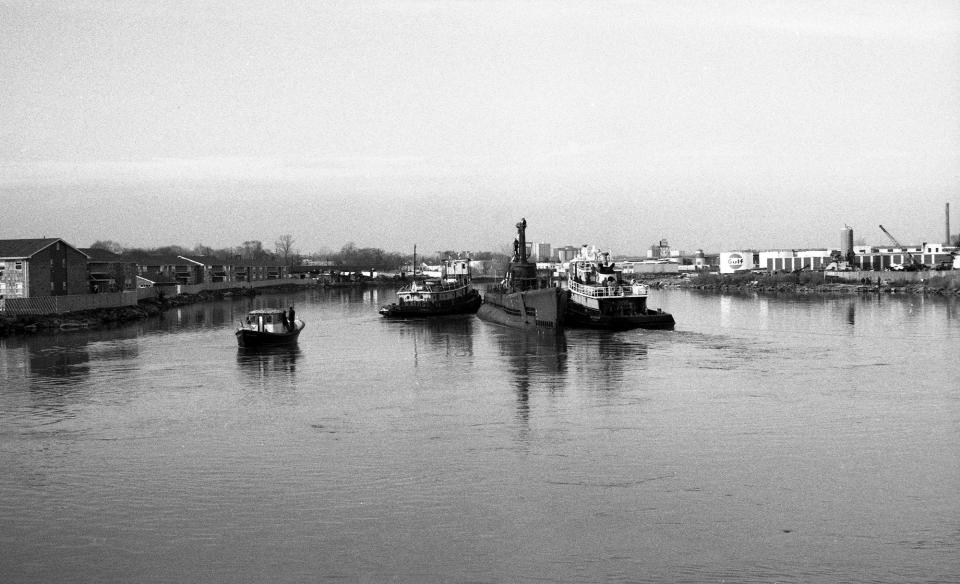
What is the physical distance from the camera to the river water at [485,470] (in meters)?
9.62

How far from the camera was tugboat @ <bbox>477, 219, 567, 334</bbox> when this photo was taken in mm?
37375

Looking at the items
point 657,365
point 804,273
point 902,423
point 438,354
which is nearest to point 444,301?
point 438,354

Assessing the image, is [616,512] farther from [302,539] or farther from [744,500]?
[302,539]

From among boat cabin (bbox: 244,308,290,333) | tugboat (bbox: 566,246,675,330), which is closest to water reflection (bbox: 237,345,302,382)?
boat cabin (bbox: 244,308,290,333)

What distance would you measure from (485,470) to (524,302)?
28614mm

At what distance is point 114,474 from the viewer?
43.4ft

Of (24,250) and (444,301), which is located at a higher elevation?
(24,250)

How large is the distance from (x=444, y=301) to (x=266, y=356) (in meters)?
22.0

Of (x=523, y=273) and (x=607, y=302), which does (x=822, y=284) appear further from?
(x=607, y=302)

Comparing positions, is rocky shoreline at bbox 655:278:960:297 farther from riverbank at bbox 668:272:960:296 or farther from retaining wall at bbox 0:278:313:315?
retaining wall at bbox 0:278:313:315

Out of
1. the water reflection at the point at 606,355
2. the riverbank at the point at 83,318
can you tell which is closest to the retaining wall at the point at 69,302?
the riverbank at the point at 83,318

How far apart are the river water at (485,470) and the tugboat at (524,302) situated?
36.1ft

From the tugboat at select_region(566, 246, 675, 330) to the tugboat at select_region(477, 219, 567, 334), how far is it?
128 centimetres

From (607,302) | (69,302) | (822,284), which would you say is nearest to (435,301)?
(607,302)
